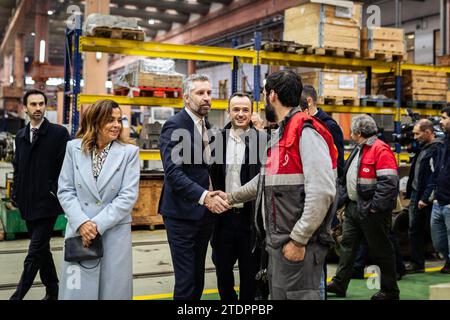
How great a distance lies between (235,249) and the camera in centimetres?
438

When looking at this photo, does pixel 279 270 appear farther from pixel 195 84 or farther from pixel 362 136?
pixel 362 136

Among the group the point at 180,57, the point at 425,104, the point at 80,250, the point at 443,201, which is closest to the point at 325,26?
the point at 180,57

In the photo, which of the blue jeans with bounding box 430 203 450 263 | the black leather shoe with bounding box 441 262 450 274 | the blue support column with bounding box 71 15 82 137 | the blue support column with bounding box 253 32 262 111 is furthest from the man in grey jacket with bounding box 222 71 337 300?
the blue support column with bounding box 253 32 262 111

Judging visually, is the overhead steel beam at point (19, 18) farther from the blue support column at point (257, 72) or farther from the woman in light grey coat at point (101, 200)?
the woman in light grey coat at point (101, 200)

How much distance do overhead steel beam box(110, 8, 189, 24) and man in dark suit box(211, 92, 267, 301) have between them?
63.1 feet

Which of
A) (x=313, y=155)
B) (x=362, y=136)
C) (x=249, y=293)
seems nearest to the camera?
(x=313, y=155)

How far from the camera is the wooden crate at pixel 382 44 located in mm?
9891

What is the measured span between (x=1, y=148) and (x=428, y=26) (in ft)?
47.4

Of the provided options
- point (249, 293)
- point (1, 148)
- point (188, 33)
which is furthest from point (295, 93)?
point (188, 33)

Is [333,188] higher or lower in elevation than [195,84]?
lower

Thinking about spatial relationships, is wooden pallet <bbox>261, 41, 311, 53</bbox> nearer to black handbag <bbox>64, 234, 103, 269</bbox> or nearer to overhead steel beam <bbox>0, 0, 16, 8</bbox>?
black handbag <bbox>64, 234, 103, 269</bbox>

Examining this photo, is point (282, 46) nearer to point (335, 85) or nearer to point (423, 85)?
point (335, 85)

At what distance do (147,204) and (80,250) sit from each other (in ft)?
21.5

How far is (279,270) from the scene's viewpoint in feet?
9.83
